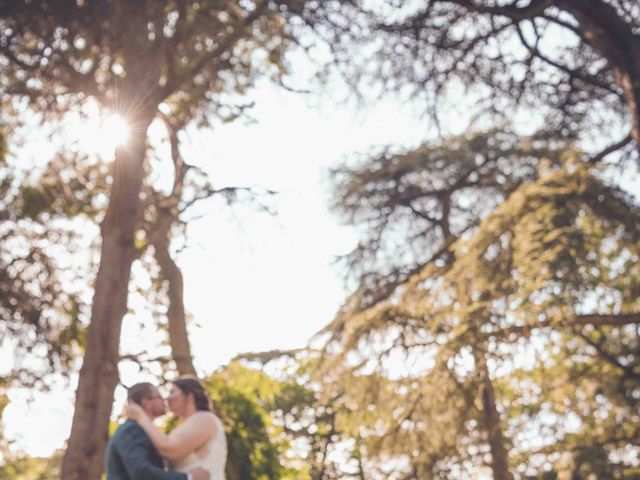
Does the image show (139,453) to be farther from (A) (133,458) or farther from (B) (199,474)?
(B) (199,474)

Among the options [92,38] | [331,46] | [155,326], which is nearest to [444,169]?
[155,326]

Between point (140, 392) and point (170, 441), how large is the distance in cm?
35

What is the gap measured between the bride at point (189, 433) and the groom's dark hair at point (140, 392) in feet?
0.14

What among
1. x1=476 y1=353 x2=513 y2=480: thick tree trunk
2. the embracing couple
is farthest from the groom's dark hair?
x1=476 y1=353 x2=513 y2=480: thick tree trunk

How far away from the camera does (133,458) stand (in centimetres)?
471

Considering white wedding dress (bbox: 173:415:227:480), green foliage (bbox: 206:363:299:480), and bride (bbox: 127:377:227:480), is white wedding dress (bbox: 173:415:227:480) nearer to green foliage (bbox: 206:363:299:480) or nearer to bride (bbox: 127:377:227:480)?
bride (bbox: 127:377:227:480)

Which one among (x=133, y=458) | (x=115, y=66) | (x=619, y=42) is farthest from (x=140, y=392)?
(x=619, y=42)

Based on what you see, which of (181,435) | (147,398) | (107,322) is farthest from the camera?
(107,322)

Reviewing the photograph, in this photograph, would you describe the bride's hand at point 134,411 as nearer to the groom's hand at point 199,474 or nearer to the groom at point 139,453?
the groom at point 139,453

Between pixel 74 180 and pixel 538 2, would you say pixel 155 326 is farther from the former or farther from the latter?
pixel 538 2

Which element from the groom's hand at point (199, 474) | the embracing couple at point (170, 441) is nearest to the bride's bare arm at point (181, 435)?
the embracing couple at point (170, 441)

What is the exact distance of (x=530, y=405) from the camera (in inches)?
482

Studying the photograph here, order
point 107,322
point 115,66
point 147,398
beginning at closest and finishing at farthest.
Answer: point 147,398 < point 107,322 < point 115,66

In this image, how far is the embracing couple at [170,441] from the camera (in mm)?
4730
